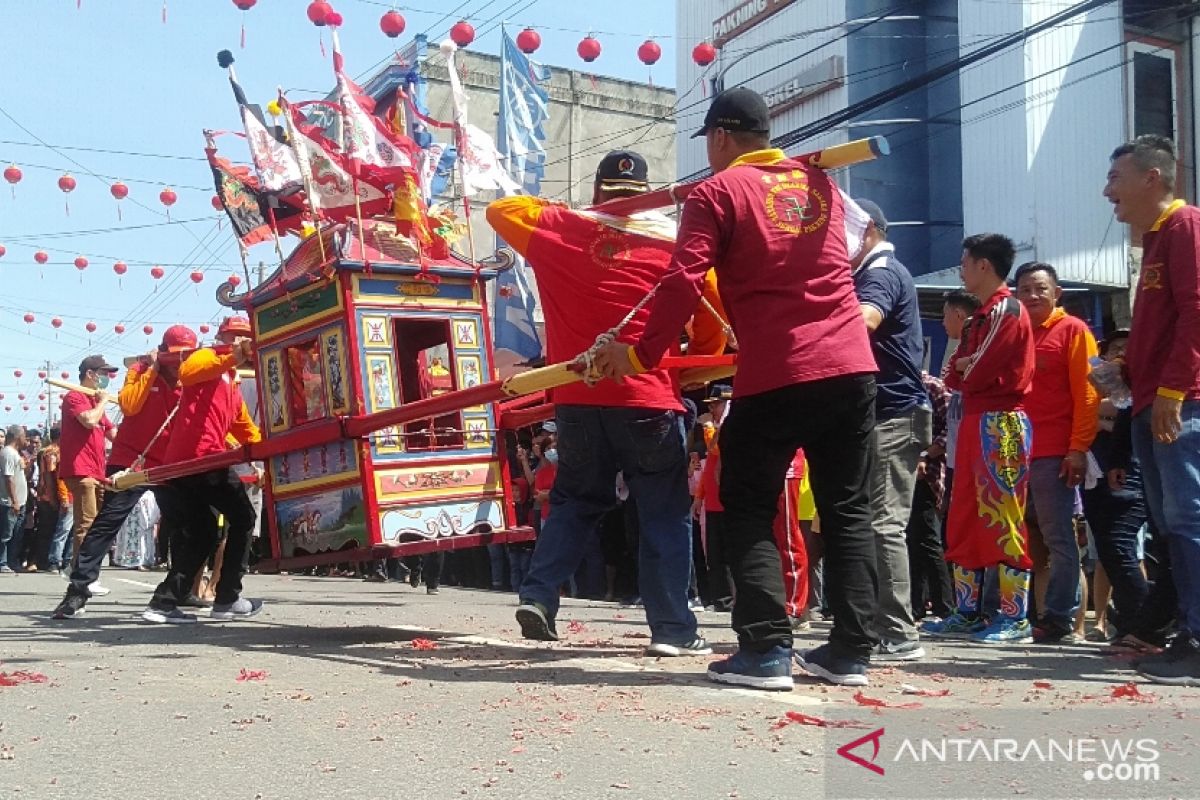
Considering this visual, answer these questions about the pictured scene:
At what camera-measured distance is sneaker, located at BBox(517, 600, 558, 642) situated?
552cm

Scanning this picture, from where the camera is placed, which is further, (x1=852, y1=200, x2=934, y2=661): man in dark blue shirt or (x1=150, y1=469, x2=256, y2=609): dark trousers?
(x1=150, y1=469, x2=256, y2=609): dark trousers

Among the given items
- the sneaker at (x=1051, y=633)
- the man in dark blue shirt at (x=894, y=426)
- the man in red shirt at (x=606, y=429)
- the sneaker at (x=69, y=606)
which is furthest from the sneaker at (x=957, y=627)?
the sneaker at (x=69, y=606)

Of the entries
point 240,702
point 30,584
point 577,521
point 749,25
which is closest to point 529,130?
point 749,25

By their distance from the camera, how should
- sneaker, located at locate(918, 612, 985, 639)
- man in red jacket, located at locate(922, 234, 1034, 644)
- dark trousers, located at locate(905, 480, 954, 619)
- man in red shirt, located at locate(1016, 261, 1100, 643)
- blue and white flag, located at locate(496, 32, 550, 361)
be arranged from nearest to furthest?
1. man in red jacket, located at locate(922, 234, 1034, 644)
2. man in red shirt, located at locate(1016, 261, 1100, 643)
3. sneaker, located at locate(918, 612, 985, 639)
4. dark trousers, located at locate(905, 480, 954, 619)
5. blue and white flag, located at locate(496, 32, 550, 361)

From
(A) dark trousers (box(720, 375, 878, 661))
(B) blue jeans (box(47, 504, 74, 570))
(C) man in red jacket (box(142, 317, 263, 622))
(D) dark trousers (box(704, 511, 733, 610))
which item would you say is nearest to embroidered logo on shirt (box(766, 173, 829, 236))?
(A) dark trousers (box(720, 375, 878, 661))

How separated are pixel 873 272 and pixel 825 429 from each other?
1183 mm

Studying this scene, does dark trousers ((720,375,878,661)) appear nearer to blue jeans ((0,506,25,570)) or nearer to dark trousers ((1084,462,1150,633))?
dark trousers ((1084,462,1150,633))

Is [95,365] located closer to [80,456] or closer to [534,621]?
[80,456]

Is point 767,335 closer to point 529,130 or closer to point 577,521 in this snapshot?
point 577,521

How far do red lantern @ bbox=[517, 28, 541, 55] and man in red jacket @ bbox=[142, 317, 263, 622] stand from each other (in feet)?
36.3

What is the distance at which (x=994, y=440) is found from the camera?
21.6 ft

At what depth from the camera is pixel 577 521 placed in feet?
18.7

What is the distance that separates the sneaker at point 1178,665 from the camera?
191 inches

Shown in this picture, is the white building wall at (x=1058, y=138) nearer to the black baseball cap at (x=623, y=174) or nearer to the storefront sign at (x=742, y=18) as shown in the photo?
the storefront sign at (x=742, y=18)
